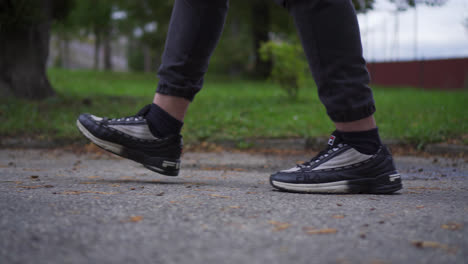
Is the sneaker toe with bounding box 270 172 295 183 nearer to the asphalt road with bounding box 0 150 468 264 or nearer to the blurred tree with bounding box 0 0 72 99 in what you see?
the asphalt road with bounding box 0 150 468 264

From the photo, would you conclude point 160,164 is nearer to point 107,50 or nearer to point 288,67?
point 288,67

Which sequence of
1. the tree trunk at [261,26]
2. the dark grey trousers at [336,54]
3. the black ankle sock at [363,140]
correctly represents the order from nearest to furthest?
1. the dark grey trousers at [336,54]
2. the black ankle sock at [363,140]
3. the tree trunk at [261,26]

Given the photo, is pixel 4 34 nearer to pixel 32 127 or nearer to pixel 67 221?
pixel 32 127

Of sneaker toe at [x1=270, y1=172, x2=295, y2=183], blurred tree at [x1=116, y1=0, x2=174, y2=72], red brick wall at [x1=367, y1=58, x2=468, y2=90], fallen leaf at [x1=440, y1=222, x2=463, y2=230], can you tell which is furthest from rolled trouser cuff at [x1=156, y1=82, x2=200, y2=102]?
red brick wall at [x1=367, y1=58, x2=468, y2=90]

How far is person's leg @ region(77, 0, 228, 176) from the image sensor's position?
6.48 feet

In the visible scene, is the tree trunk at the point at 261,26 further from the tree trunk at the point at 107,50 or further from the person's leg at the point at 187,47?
the person's leg at the point at 187,47

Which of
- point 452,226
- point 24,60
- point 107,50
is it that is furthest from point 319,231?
point 107,50

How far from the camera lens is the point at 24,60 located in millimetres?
6121

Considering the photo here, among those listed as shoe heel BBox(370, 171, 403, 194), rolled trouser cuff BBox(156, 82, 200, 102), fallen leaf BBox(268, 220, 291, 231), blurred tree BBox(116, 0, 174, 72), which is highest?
blurred tree BBox(116, 0, 174, 72)

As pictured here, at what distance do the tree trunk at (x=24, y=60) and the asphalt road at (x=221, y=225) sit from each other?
4.69m

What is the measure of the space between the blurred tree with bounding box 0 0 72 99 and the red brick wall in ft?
52.0

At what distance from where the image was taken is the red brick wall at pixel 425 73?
1856 centimetres

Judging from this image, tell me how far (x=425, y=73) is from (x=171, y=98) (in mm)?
21444

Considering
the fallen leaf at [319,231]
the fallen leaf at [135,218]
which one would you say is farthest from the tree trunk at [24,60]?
the fallen leaf at [319,231]
